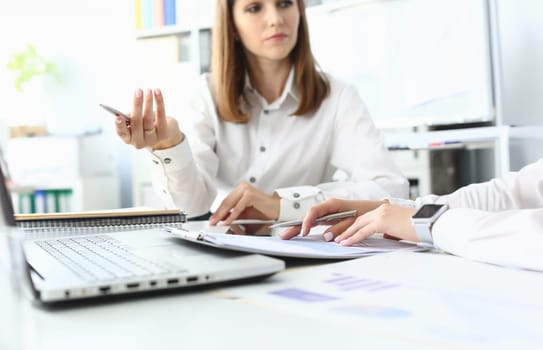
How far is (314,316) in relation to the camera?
1.52ft

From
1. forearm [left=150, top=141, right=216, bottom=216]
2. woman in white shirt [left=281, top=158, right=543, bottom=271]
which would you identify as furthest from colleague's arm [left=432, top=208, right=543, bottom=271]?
forearm [left=150, top=141, right=216, bottom=216]

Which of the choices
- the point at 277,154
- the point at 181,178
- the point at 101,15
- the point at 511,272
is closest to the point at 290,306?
the point at 511,272

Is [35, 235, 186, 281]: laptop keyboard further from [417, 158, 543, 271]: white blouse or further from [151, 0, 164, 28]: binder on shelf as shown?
[151, 0, 164, 28]: binder on shelf

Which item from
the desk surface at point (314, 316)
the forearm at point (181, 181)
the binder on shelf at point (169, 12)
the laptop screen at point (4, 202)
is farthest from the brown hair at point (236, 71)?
the binder on shelf at point (169, 12)

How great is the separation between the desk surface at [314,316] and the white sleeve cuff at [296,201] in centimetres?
64

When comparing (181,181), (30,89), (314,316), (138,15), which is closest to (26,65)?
(30,89)

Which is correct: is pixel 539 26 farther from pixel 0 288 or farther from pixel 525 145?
pixel 0 288

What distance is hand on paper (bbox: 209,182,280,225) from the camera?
123 centimetres

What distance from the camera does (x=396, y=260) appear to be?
0.71 meters

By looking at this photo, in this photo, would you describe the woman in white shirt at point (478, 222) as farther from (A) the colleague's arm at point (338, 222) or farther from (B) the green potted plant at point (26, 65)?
(B) the green potted plant at point (26, 65)

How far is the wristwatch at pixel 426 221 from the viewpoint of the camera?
2.58 ft

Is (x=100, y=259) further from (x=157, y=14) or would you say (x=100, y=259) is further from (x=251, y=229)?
(x=157, y=14)

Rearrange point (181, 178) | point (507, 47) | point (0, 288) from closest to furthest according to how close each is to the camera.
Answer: point (0, 288)
point (181, 178)
point (507, 47)

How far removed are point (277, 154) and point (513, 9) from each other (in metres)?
1.27
